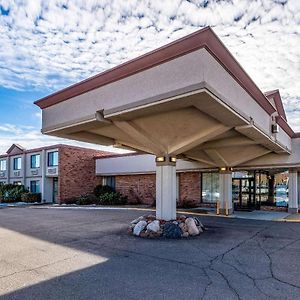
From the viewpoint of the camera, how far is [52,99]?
1177 cm

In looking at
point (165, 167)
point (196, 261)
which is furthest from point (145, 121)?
point (196, 261)

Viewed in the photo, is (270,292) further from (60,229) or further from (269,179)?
(269,179)

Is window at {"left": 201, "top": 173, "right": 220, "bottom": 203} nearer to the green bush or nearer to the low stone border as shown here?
the low stone border

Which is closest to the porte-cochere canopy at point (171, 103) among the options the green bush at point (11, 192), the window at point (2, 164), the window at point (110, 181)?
the window at point (110, 181)

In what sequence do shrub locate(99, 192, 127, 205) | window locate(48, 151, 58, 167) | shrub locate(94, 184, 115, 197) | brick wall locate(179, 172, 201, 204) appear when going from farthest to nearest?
shrub locate(94, 184, 115, 197) < window locate(48, 151, 58, 167) < shrub locate(99, 192, 127, 205) < brick wall locate(179, 172, 201, 204)

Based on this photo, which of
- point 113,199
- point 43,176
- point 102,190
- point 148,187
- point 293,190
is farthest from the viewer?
point 43,176

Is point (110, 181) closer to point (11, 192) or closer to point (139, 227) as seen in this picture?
point (11, 192)

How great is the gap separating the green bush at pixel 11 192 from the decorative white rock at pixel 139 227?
22.2 meters

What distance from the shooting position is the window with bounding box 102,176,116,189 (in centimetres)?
2903

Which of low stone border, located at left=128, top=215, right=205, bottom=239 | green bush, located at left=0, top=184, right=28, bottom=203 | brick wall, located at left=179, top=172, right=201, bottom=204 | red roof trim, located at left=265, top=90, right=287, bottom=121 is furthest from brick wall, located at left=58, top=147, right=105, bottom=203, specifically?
red roof trim, located at left=265, top=90, right=287, bottom=121

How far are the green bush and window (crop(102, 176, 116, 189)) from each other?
309 inches

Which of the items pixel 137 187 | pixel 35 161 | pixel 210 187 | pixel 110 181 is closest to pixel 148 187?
pixel 137 187

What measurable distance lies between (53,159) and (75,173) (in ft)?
8.10

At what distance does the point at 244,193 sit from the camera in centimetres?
2172
